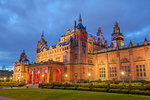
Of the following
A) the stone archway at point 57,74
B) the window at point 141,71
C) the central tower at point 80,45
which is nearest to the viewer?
the window at point 141,71

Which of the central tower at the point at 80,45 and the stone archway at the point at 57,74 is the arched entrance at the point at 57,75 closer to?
the stone archway at the point at 57,74

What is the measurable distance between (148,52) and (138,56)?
3.97 meters

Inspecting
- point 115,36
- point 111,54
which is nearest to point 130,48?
point 111,54

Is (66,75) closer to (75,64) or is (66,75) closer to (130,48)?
(75,64)

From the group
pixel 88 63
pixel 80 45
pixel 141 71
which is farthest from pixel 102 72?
pixel 141 71

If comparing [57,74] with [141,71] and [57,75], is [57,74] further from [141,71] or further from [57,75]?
[141,71]

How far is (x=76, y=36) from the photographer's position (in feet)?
215

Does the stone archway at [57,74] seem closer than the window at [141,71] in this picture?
No

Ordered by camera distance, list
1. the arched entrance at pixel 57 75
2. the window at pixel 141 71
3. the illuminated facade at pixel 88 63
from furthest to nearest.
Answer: the arched entrance at pixel 57 75, the illuminated facade at pixel 88 63, the window at pixel 141 71

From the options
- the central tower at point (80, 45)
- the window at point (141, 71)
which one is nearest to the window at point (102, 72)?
the central tower at point (80, 45)

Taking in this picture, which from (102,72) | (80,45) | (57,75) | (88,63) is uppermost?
(80,45)

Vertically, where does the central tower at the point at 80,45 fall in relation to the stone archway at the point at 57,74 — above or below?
above

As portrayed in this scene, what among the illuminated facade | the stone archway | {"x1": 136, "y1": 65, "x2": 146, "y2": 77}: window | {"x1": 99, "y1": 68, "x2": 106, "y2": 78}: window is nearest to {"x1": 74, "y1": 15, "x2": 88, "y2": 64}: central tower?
the illuminated facade

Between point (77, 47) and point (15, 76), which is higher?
point (77, 47)
